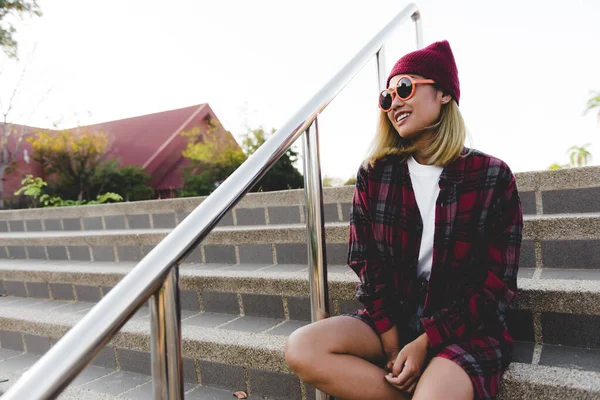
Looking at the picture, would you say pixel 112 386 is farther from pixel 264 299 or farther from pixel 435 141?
pixel 435 141

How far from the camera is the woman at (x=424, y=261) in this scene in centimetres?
120

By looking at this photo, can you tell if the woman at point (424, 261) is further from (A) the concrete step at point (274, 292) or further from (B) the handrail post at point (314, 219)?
(A) the concrete step at point (274, 292)

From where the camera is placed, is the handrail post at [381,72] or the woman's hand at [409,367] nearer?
the woman's hand at [409,367]

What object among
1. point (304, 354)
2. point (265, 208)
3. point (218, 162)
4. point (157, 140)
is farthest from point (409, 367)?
point (157, 140)

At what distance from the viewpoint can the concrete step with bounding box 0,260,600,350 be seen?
4.73 feet

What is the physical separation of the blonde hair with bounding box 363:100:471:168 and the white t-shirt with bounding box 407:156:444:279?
4 centimetres

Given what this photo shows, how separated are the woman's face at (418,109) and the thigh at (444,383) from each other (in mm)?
697

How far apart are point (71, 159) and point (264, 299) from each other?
33.8ft

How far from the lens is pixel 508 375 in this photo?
4.11 ft

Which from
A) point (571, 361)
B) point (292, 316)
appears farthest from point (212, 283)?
point (571, 361)

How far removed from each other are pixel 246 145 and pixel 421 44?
474 inches

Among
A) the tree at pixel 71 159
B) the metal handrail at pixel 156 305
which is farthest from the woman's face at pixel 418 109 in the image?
the tree at pixel 71 159

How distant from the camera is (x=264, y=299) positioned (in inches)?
79.5

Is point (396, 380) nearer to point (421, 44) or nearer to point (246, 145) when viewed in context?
point (421, 44)
